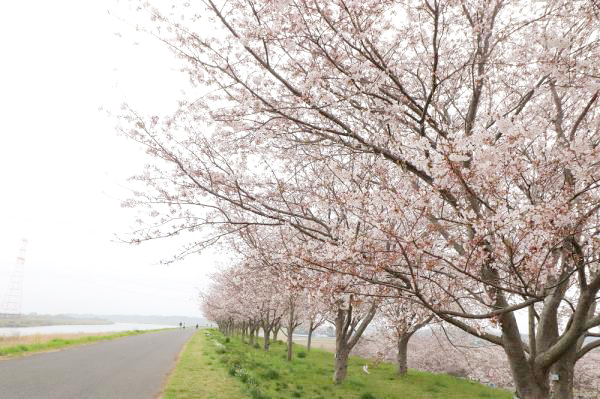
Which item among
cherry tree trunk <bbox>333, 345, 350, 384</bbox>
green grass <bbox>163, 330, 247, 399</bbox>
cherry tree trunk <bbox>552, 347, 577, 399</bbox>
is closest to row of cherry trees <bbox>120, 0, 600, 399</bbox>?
cherry tree trunk <bbox>552, 347, 577, 399</bbox>

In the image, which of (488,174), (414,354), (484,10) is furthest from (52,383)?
(414,354)

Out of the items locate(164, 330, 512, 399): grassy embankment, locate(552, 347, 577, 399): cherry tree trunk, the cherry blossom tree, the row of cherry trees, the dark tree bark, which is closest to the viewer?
the row of cherry trees

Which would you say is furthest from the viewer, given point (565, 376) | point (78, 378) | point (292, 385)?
Answer: point (292, 385)

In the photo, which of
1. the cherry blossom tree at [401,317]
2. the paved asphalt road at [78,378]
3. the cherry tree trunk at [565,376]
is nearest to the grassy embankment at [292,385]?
the paved asphalt road at [78,378]

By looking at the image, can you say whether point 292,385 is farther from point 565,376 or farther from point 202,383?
point 565,376

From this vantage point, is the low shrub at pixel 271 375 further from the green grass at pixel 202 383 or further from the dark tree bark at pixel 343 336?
the dark tree bark at pixel 343 336

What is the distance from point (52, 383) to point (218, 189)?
867 centimetres

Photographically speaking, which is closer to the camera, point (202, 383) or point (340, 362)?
point (202, 383)

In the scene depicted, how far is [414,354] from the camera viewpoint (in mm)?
35156

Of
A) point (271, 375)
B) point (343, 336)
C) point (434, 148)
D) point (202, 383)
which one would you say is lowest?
point (271, 375)

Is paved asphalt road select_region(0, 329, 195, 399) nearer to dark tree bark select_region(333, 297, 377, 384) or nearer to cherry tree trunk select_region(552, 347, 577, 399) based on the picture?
dark tree bark select_region(333, 297, 377, 384)

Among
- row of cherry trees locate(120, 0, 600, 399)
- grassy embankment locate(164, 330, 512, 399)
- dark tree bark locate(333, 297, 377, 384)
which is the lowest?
grassy embankment locate(164, 330, 512, 399)

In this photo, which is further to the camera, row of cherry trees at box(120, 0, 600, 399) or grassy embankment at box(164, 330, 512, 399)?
grassy embankment at box(164, 330, 512, 399)

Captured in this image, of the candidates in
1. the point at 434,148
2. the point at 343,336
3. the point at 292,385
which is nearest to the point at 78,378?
the point at 292,385
